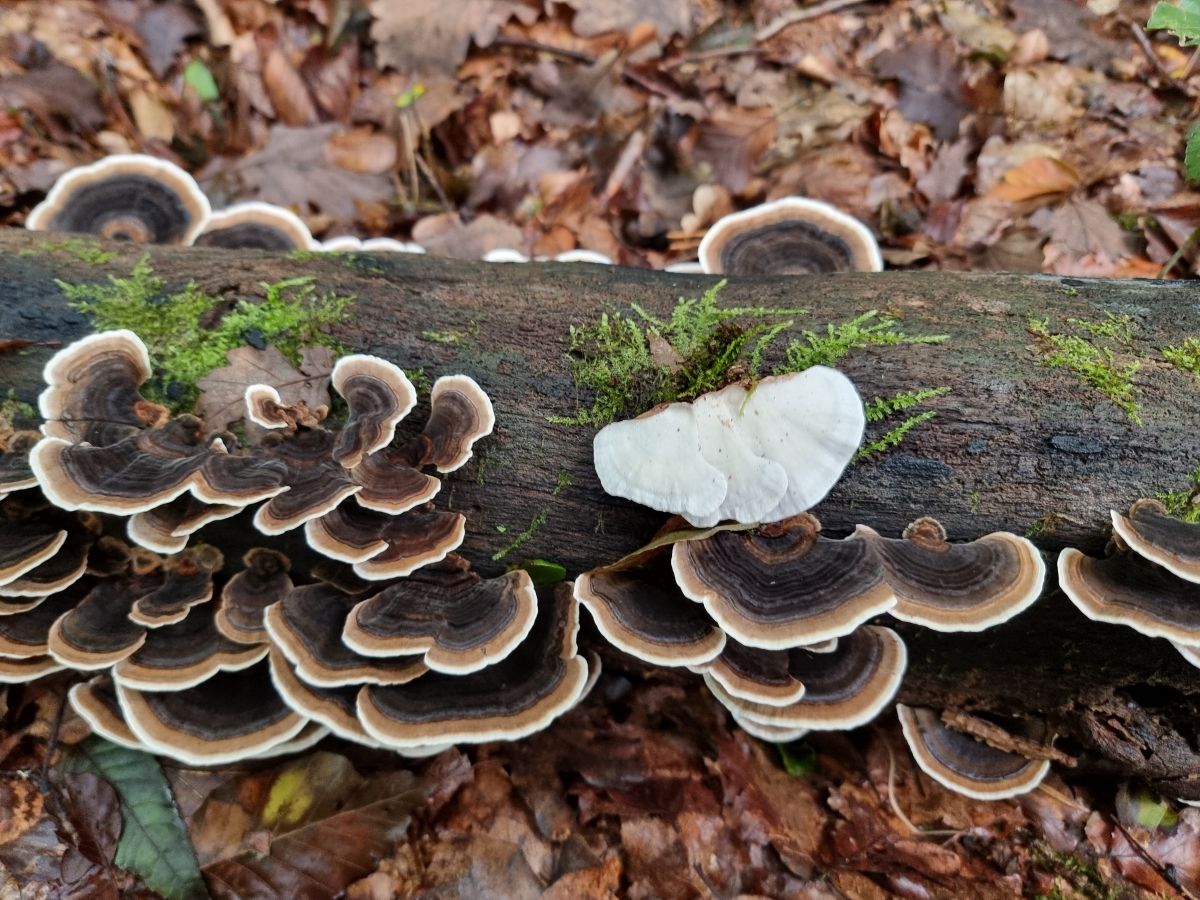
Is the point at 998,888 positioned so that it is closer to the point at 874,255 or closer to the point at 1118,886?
the point at 1118,886

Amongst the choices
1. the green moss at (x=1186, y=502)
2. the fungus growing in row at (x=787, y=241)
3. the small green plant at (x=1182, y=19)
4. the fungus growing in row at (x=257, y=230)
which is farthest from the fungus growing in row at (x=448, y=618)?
the small green plant at (x=1182, y=19)

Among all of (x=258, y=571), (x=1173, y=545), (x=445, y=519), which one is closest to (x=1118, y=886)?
(x=1173, y=545)

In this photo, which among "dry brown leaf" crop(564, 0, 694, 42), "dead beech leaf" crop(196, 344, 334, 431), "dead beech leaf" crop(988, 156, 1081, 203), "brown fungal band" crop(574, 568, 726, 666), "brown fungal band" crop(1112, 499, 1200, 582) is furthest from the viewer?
"dry brown leaf" crop(564, 0, 694, 42)

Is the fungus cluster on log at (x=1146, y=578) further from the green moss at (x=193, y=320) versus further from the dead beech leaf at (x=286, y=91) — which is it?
the dead beech leaf at (x=286, y=91)

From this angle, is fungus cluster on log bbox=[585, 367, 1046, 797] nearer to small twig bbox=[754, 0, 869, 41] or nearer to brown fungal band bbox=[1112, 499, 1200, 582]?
brown fungal band bbox=[1112, 499, 1200, 582]

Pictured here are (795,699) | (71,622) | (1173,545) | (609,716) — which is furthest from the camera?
(609,716)

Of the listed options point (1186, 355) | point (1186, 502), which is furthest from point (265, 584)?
point (1186, 355)

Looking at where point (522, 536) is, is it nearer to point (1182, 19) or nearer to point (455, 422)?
point (455, 422)

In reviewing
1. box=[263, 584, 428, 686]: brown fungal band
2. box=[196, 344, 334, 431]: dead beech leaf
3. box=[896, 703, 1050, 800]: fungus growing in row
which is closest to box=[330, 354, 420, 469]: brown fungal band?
box=[196, 344, 334, 431]: dead beech leaf
